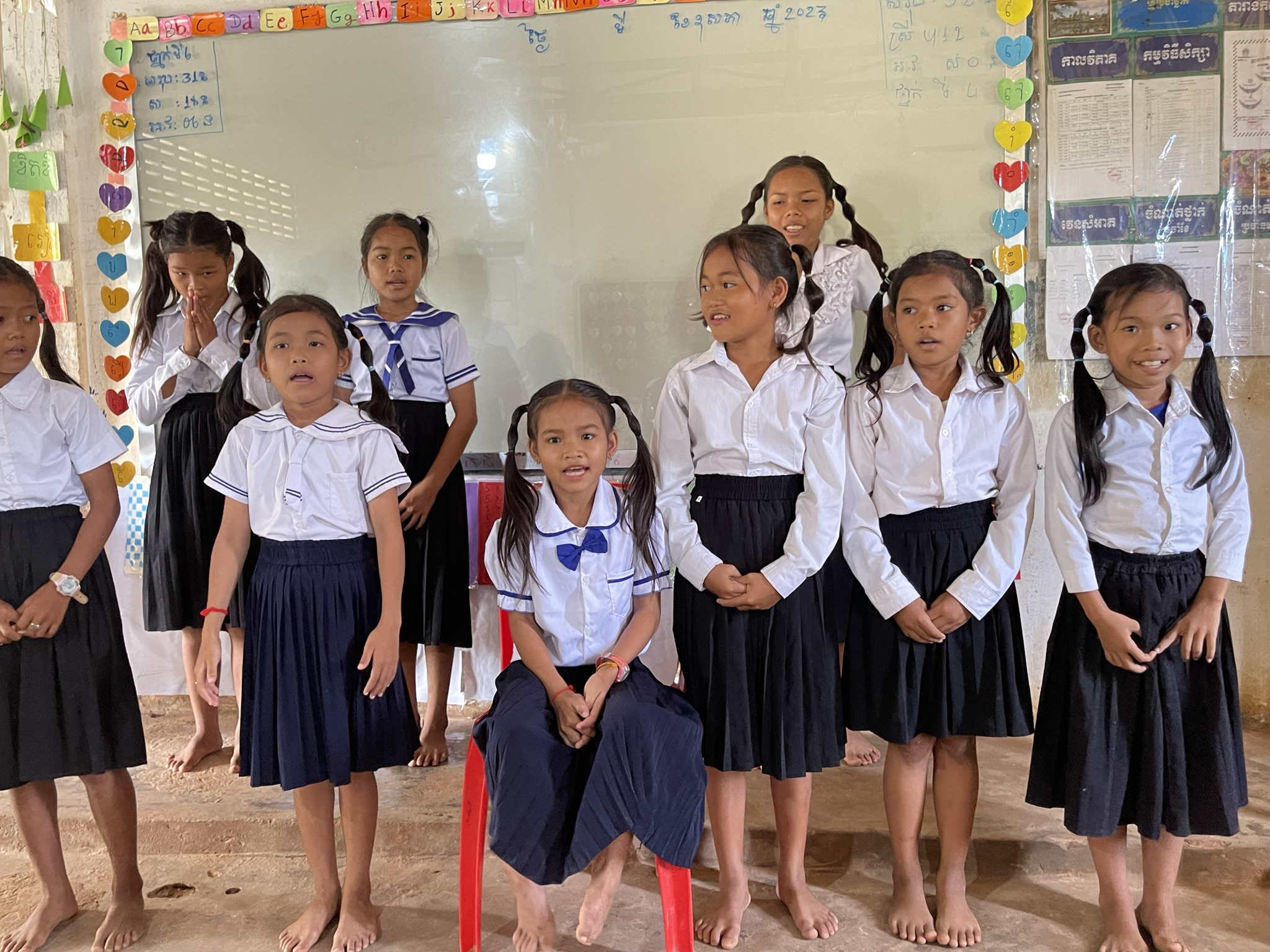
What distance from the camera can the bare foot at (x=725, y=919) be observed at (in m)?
1.85

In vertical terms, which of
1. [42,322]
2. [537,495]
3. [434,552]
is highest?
[42,322]

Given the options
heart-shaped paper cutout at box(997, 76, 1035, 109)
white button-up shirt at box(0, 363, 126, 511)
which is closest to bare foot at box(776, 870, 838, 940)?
white button-up shirt at box(0, 363, 126, 511)

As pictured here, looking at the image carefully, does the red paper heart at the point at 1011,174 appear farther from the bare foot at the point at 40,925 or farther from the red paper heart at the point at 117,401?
the bare foot at the point at 40,925

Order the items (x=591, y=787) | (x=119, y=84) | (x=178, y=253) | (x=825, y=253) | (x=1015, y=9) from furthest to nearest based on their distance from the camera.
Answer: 1. (x=119, y=84)
2. (x=1015, y=9)
3. (x=825, y=253)
4. (x=178, y=253)
5. (x=591, y=787)

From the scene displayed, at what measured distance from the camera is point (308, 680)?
1.81m

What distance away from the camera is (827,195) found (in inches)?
98.5

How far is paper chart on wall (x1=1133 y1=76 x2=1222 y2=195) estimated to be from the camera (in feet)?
8.66

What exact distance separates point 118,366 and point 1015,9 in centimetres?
285

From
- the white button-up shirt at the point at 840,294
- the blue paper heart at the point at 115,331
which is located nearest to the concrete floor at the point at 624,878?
the white button-up shirt at the point at 840,294

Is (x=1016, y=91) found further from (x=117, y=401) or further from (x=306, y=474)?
(x=117, y=401)

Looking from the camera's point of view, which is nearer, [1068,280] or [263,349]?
[263,349]

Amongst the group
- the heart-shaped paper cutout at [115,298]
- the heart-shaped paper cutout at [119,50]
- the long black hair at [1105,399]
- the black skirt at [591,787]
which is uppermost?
the heart-shaped paper cutout at [119,50]

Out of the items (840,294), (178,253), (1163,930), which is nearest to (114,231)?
(178,253)

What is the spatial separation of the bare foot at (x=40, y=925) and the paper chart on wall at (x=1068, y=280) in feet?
9.09
